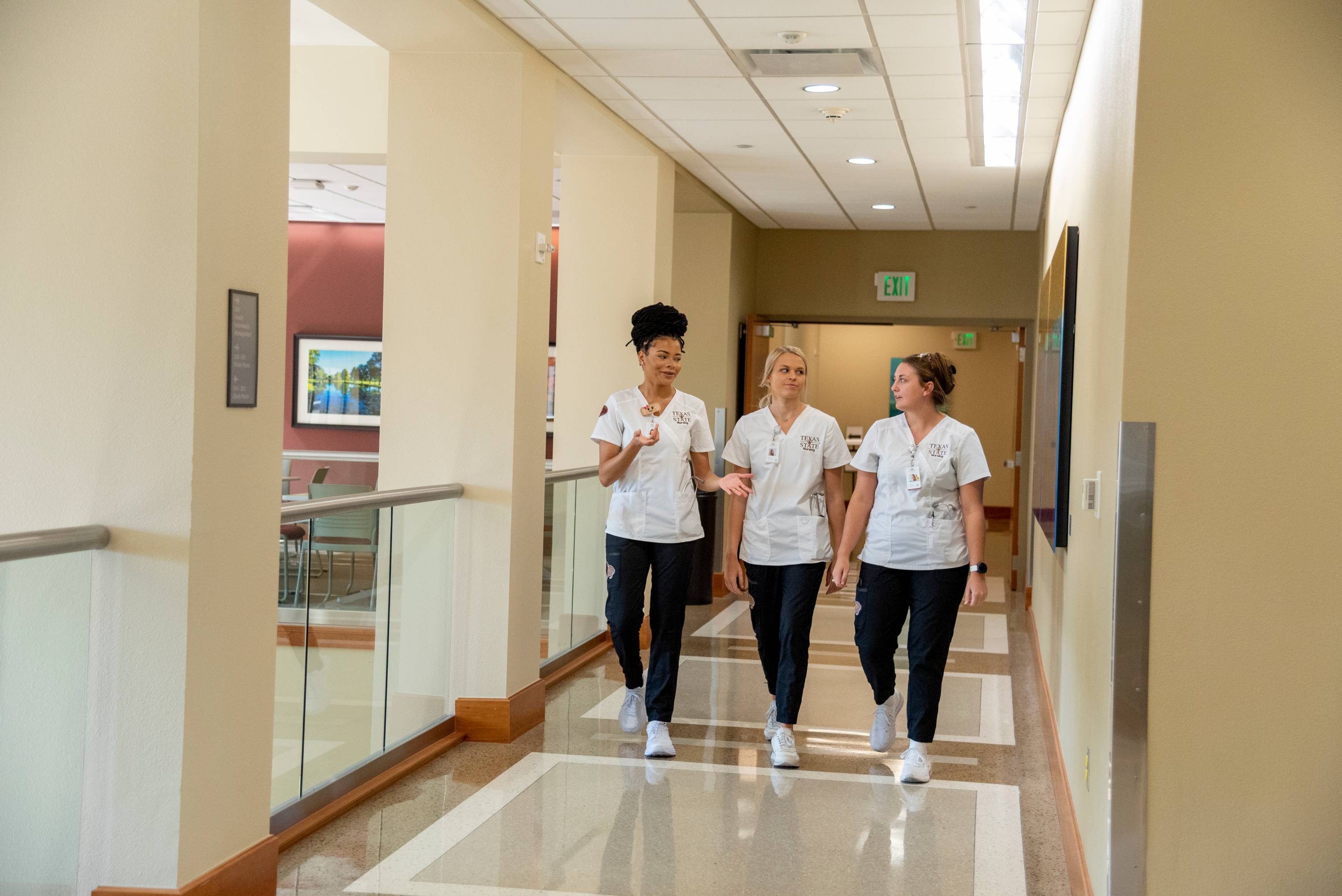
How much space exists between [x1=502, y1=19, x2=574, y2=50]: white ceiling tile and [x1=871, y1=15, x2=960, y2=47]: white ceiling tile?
1247mm

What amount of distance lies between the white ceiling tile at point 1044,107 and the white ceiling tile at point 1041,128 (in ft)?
0.22

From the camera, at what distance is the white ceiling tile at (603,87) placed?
5.66 metres

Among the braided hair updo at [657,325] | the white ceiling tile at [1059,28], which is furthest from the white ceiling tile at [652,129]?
the white ceiling tile at [1059,28]

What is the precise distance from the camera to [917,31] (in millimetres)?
4746

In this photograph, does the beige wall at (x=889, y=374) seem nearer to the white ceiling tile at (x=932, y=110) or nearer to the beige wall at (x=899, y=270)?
the beige wall at (x=899, y=270)

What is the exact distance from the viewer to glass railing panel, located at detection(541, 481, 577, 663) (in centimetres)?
594

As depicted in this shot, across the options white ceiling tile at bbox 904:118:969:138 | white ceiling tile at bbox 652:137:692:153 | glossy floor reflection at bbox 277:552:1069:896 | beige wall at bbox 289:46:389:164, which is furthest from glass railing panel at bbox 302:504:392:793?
white ceiling tile at bbox 904:118:969:138

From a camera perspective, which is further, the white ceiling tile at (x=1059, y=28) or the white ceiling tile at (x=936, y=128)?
the white ceiling tile at (x=936, y=128)

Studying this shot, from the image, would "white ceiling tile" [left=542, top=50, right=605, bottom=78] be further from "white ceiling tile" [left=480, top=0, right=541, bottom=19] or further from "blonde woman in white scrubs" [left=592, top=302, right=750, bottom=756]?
"blonde woman in white scrubs" [left=592, top=302, right=750, bottom=756]

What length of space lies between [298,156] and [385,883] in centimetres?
445

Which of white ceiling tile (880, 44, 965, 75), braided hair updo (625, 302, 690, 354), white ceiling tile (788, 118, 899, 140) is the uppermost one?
white ceiling tile (788, 118, 899, 140)

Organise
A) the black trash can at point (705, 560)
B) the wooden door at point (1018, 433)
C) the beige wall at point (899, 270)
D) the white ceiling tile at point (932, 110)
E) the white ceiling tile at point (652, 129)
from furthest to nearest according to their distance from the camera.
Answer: the beige wall at point (899, 270) < the wooden door at point (1018, 433) < the black trash can at point (705, 560) < the white ceiling tile at point (652, 129) < the white ceiling tile at point (932, 110)

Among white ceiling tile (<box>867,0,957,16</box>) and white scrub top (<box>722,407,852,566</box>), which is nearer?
white ceiling tile (<box>867,0,957,16</box>)

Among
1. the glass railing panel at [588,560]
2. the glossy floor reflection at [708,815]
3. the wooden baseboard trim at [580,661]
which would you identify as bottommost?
the glossy floor reflection at [708,815]
